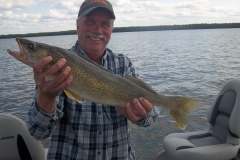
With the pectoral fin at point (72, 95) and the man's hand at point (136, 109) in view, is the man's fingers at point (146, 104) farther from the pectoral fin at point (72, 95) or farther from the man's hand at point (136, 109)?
the pectoral fin at point (72, 95)

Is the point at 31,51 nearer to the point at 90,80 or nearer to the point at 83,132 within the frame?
the point at 90,80

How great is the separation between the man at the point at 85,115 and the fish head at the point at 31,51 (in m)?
0.38

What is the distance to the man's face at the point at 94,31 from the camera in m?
3.47

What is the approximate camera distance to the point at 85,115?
3.24 metres

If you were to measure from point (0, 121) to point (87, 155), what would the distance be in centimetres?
200

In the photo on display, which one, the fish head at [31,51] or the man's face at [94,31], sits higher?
the man's face at [94,31]

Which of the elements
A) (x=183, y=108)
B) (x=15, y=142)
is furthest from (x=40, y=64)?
(x=183, y=108)

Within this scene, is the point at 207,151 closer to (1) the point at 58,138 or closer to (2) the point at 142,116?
(2) the point at 142,116

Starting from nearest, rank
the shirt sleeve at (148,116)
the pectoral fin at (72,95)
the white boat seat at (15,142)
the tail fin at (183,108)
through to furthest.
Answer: the pectoral fin at (72,95), the shirt sleeve at (148,116), the tail fin at (183,108), the white boat seat at (15,142)

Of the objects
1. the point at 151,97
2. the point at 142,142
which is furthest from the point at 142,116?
the point at 142,142

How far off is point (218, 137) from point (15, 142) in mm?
4147

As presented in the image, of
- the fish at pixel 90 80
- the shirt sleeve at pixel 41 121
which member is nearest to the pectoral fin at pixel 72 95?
the fish at pixel 90 80

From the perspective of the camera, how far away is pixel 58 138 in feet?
10.8

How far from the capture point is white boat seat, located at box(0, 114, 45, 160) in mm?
4223
